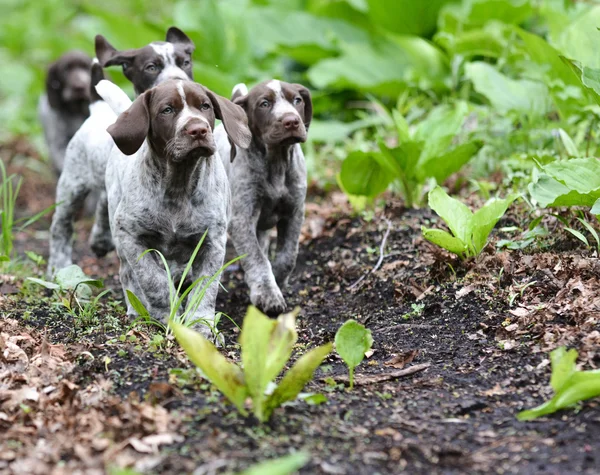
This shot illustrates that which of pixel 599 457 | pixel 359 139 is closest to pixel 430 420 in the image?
pixel 599 457

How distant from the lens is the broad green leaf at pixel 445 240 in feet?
17.5

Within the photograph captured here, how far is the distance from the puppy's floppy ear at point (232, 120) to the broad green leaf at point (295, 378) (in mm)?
1634

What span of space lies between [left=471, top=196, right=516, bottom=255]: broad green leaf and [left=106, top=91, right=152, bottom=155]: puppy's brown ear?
2.07 meters

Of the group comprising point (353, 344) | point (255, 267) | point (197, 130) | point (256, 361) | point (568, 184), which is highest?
point (197, 130)

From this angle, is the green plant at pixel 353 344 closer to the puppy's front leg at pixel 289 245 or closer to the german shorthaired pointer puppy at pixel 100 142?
the puppy's front leg at pixel 289 245

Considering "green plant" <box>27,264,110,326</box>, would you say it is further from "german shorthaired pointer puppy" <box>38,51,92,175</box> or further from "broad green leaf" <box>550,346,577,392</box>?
"german shorthaired pointer puppy" <box>38,51,92,175</box>

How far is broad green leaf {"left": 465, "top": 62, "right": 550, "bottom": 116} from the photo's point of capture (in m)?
7.74

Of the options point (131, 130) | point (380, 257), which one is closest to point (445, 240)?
point (380, 257)

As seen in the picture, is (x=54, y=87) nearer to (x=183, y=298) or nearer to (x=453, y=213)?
(x=183, y=298)

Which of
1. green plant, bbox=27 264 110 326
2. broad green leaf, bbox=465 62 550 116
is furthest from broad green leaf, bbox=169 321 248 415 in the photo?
broad green leaf, bbox=465 62 550 116

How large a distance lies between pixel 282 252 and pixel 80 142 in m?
1.87

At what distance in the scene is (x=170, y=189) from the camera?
5.21 meters

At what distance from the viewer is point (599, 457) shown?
344 centimetres

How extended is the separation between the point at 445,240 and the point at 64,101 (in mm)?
6118
